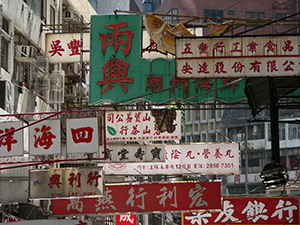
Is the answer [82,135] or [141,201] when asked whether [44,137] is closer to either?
[82,135]

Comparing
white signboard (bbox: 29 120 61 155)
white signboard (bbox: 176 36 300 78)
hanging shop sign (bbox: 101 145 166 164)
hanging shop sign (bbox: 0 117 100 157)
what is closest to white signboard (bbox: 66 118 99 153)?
hanging shop sign (bbox: 0 117 100 157)

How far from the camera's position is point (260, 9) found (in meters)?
81.7

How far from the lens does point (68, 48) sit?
19562mm

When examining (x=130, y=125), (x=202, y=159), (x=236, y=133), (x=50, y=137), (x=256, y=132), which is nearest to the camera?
(x=50, y=137)

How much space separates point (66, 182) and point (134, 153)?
13.4 ft

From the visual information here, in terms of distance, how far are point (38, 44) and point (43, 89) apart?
1966 mm

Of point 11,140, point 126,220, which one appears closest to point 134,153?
point 11,140

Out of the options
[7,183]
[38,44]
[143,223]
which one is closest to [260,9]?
[143,223]

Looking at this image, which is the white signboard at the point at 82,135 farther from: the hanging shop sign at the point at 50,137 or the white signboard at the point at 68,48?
the white signboard at the point at 68,48

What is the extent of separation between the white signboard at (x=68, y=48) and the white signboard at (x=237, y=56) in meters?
8.45

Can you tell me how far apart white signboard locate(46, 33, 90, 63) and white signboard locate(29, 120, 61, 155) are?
8718 millimetres

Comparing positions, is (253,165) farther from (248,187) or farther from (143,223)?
(143,223)

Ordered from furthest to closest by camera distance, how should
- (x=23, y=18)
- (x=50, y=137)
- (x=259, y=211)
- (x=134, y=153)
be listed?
(x=23, y=18)
(x=259, y=211)
(x=134, y=153)
(x=50, y=137)

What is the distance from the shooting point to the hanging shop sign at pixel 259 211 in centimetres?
1800
